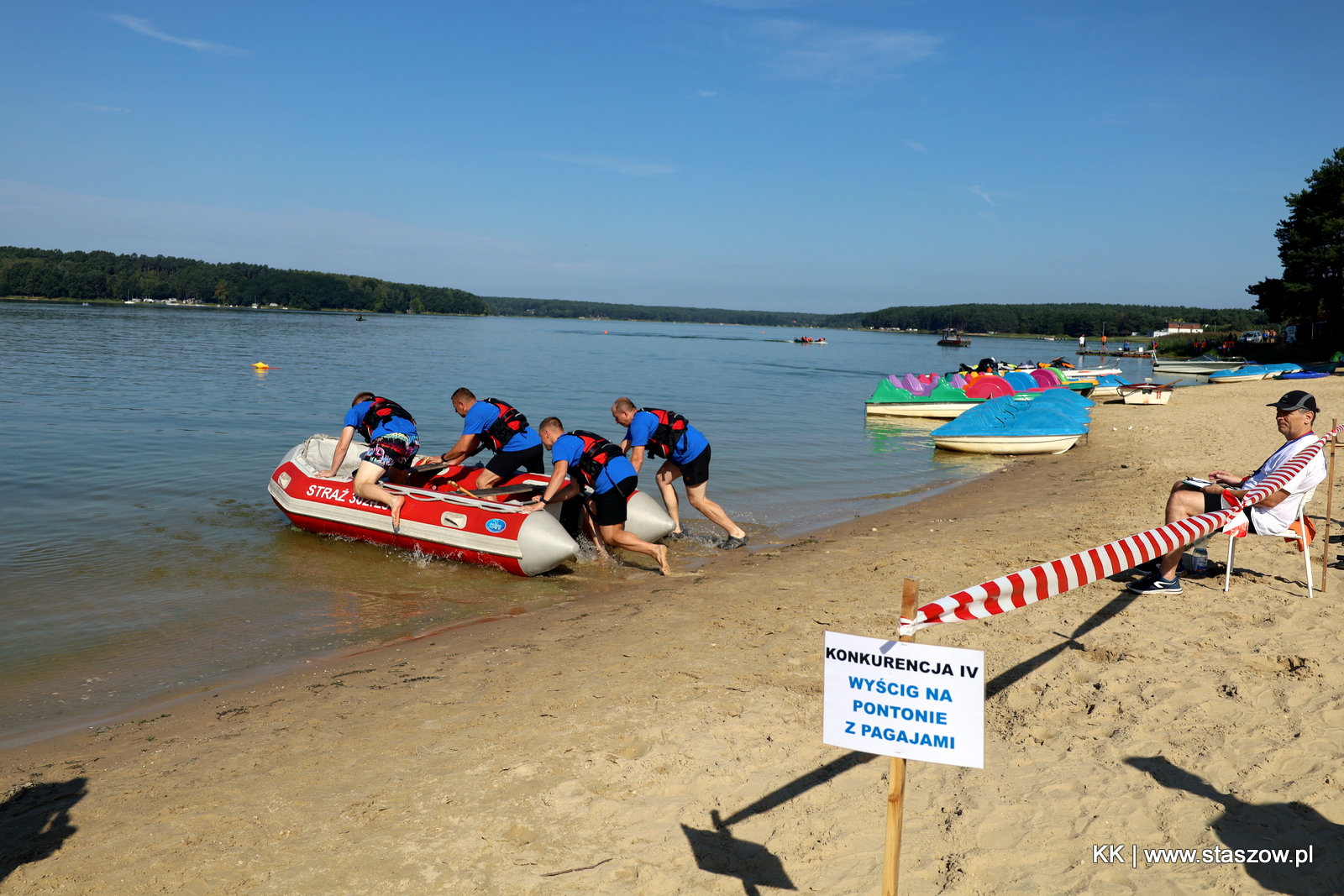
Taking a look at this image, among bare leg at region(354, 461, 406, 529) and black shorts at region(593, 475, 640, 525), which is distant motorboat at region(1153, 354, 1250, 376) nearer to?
black shorts at region(593, 475, 640, 525)

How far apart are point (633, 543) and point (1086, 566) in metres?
4.70

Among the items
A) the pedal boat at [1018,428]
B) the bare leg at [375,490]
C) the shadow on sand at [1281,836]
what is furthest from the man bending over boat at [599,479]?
the pedal boat at [1018,428]

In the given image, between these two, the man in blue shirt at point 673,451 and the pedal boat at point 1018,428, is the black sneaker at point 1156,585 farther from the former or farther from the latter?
the pedal boat at point 1018,428

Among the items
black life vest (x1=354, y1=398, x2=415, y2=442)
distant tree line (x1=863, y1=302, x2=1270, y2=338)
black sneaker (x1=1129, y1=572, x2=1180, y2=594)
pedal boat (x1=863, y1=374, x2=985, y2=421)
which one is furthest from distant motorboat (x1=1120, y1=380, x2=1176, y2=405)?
distant tree line (x1=863, y1=302, x2=1270, y2=338)

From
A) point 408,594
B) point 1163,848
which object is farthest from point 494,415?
point 1163,848

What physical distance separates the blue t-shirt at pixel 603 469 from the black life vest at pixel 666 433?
Answer: 56cm

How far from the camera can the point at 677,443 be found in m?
8.54

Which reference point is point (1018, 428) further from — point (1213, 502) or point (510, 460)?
point (510, 460)

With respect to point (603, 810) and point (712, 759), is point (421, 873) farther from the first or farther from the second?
point (712, 759)

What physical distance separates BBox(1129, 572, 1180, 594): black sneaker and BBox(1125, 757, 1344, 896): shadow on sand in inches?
103

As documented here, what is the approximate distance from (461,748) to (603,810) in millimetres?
996

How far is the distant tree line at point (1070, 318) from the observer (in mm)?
134250

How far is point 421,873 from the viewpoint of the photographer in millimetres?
2973

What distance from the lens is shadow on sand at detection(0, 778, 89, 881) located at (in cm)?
329
